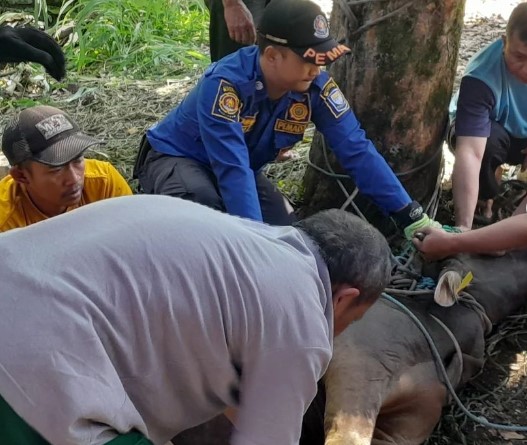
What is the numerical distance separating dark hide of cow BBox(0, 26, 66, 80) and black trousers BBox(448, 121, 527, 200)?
2.06 m

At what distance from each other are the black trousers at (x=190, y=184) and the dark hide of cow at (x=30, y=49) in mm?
748

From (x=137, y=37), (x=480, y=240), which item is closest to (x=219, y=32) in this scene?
(x=480, y=240)

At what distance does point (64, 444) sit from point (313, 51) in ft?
6.11

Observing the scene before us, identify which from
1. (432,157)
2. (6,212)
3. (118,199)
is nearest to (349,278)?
(118,199)

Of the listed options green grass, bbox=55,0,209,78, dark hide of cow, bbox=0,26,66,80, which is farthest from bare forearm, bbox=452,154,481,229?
green grass, bbox=55,0,209,78

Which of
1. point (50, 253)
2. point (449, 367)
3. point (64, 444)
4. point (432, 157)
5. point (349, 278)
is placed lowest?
point (449, 367)

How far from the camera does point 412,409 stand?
9.75ft

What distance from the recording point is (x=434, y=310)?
321 cm

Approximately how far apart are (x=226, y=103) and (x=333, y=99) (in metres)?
0.49

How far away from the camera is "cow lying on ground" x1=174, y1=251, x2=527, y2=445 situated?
268 centimetres

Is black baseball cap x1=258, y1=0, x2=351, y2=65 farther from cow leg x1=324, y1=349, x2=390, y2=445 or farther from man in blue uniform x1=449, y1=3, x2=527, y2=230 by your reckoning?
cow leg x1=324, y1=349, x2=390, y2=445

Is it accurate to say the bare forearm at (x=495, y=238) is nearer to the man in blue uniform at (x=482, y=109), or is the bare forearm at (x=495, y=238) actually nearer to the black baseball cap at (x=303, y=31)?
the man in blue uniform at (x=482, y=109)

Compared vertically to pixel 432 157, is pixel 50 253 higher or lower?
higher

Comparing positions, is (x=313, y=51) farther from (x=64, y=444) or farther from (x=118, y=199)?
(x=64, y=444)
